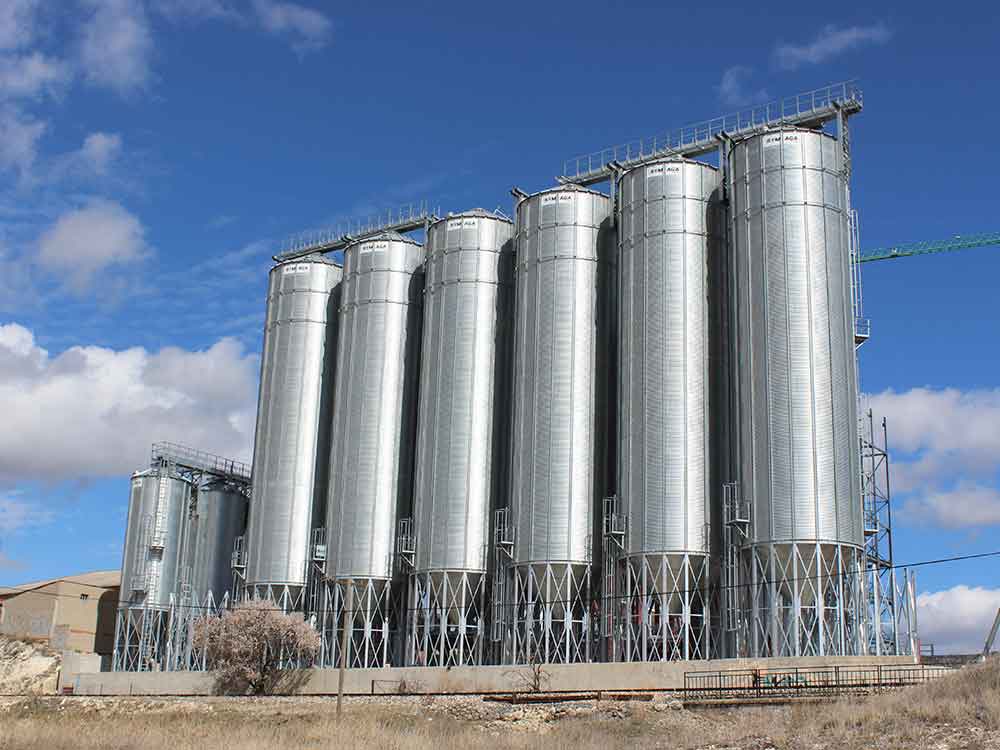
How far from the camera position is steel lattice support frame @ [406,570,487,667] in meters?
73.1

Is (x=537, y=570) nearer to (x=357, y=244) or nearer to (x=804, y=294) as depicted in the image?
(x=804, y=294)

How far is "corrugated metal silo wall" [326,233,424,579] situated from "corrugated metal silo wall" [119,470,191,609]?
19.1m

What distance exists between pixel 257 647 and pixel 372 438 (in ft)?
50.0

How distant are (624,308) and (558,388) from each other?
6110 mm

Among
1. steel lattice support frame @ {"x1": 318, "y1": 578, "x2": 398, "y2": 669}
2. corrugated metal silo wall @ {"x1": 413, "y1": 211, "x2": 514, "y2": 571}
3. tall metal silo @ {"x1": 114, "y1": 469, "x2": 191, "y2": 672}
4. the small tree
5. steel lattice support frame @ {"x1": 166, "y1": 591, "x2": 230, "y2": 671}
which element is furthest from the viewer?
tall metal silo @ {"x1": 114, "y1": 469, "x2": 191, "y2": 672}

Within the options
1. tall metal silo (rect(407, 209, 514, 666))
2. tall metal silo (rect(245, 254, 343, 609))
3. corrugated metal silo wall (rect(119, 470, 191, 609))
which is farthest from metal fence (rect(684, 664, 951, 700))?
corrugated metal silo wall (rect(119, 470, 191, 609))

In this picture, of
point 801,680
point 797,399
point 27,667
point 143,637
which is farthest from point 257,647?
point 797,399

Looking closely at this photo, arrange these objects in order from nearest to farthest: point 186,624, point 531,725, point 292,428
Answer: point 531,725 → point 292,428 → point 186,624

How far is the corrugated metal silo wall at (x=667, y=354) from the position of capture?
216 feet

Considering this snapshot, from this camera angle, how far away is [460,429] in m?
75.4

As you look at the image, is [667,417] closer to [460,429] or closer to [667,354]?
[667,354]

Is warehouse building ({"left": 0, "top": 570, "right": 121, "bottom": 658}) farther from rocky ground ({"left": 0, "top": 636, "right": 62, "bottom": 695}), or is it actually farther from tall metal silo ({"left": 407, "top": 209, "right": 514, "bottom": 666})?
tall metal silo ({"left": 407, "top": 209, "right": 514, "bottom": 666})

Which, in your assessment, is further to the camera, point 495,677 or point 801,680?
point 495,677

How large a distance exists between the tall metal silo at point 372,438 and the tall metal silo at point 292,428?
2.99 meters
